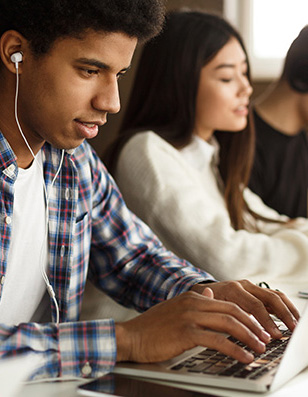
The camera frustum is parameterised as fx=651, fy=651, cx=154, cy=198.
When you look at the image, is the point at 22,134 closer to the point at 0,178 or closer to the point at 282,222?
the point at 0,178

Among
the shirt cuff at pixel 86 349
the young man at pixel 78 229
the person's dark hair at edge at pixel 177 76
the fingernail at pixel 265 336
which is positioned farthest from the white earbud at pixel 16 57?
the person's dark hair at edge at pixel 177 76

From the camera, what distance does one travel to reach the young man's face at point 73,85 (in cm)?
94

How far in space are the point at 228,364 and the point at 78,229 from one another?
45cm

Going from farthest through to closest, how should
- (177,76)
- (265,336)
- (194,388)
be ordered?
(177,76) → (265,336) → (194,388)

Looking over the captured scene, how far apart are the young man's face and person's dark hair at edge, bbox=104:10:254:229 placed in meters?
0.69

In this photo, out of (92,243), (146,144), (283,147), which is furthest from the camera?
(283,147)

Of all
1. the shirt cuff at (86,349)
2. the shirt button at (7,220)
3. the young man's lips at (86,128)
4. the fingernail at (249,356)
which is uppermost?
the young man's lips at (86,128)

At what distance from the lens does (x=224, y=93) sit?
5.78 ft

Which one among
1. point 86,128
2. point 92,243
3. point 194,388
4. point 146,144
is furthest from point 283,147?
point 194,388

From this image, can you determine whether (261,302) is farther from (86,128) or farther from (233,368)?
(86,128)

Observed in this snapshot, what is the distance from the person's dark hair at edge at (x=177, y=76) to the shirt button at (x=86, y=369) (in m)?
0.95

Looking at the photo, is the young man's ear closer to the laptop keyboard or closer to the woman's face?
the laptop keyboard

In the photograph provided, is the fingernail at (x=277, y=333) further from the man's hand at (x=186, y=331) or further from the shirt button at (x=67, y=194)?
the shirt button at (x=67, y=194)

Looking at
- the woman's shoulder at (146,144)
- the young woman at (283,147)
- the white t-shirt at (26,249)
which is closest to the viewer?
the white t-shirt at (26,249)
